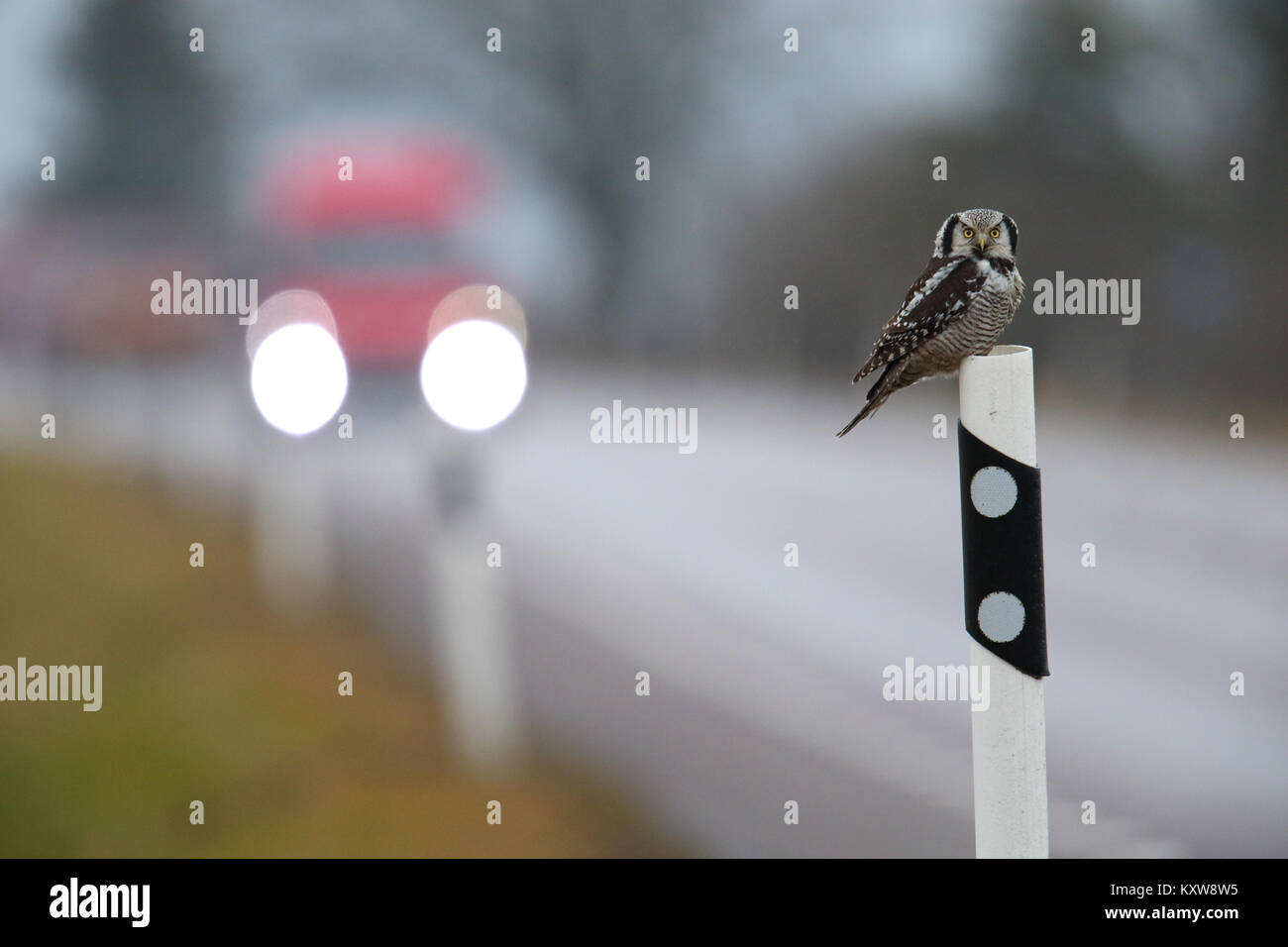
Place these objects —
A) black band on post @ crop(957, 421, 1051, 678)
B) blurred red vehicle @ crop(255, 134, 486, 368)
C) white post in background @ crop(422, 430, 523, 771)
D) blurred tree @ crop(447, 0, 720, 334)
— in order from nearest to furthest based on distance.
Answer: black band on post @ crop(957, 421, 1051, 678) < white post in background @ crop(422, 430, 523, 771) < blurred red vehicle @ crop(255, 134, 486, 368) < blurred tree @ crop(447, 0, 720, 334)

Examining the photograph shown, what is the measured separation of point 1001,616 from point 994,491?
7.9 inches

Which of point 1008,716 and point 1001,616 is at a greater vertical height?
point 1001,616

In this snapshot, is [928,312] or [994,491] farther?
[928,312]

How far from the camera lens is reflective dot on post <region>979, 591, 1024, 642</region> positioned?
2012mm

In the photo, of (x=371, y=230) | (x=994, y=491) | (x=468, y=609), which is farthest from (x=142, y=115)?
(x=994, y=491)

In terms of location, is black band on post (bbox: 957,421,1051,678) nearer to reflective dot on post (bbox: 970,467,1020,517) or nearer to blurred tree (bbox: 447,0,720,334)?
reflective dot on post (bbox: 970,467,1020,517)

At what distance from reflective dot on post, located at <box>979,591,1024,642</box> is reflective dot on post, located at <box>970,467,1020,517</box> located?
0.45ft

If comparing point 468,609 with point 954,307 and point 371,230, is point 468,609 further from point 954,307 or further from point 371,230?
point 371,230

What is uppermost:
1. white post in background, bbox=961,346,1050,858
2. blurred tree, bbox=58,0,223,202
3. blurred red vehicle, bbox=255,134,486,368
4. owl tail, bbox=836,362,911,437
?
blurred tree, bbox=58,0,223,202

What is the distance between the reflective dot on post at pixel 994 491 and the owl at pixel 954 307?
1352 millimetres

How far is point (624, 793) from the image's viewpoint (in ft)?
16.1

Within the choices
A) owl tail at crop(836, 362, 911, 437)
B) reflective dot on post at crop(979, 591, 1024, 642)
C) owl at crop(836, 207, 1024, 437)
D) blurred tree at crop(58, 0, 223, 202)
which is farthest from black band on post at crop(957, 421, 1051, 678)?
blurred tree at crop(58, 0, 223, 202)

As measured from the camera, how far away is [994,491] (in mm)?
2020
